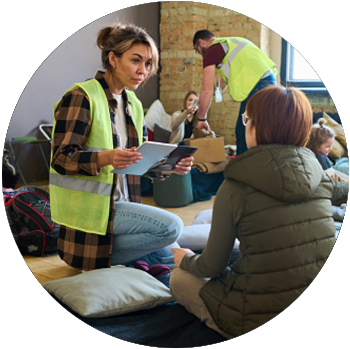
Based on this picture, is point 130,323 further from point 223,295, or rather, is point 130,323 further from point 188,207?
point 188,207

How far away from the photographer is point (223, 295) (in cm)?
152

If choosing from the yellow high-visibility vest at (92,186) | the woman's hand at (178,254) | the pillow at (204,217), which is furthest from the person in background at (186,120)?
the woman's hand at (178,254)

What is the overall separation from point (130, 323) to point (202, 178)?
505 millimetres

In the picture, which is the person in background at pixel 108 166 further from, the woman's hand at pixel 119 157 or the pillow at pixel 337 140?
the pillow at pixel 337 140

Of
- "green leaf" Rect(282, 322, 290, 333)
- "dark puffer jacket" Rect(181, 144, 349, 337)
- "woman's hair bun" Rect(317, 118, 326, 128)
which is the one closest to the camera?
"dark puffer jacket" Rect(181, 144, 349, 337)

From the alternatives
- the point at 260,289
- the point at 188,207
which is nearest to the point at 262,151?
the point at 188,207

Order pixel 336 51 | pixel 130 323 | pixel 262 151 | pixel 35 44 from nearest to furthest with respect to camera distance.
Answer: pixel 262 151 < pixel 130 323 < pixel 35 44 < pixel 336 51

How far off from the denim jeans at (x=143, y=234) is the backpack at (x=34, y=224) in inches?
7.9

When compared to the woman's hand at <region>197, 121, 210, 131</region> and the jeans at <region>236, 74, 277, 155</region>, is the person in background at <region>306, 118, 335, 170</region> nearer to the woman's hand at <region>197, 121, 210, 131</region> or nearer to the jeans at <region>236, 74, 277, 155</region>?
the jeans at <region>236, 74, 277, 155</region>

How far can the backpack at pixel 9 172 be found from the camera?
1.62m

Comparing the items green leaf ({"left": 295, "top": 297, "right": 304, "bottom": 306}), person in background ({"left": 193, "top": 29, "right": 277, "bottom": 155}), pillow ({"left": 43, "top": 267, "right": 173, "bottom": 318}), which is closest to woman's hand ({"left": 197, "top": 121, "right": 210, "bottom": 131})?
person in background ({"left": 193, "top": 29, "right": 277, "bottom": 155})

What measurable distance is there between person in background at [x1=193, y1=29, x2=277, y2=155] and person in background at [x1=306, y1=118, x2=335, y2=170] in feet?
0.64

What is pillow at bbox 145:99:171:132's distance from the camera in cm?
150

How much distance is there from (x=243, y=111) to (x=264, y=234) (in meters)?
0.37
